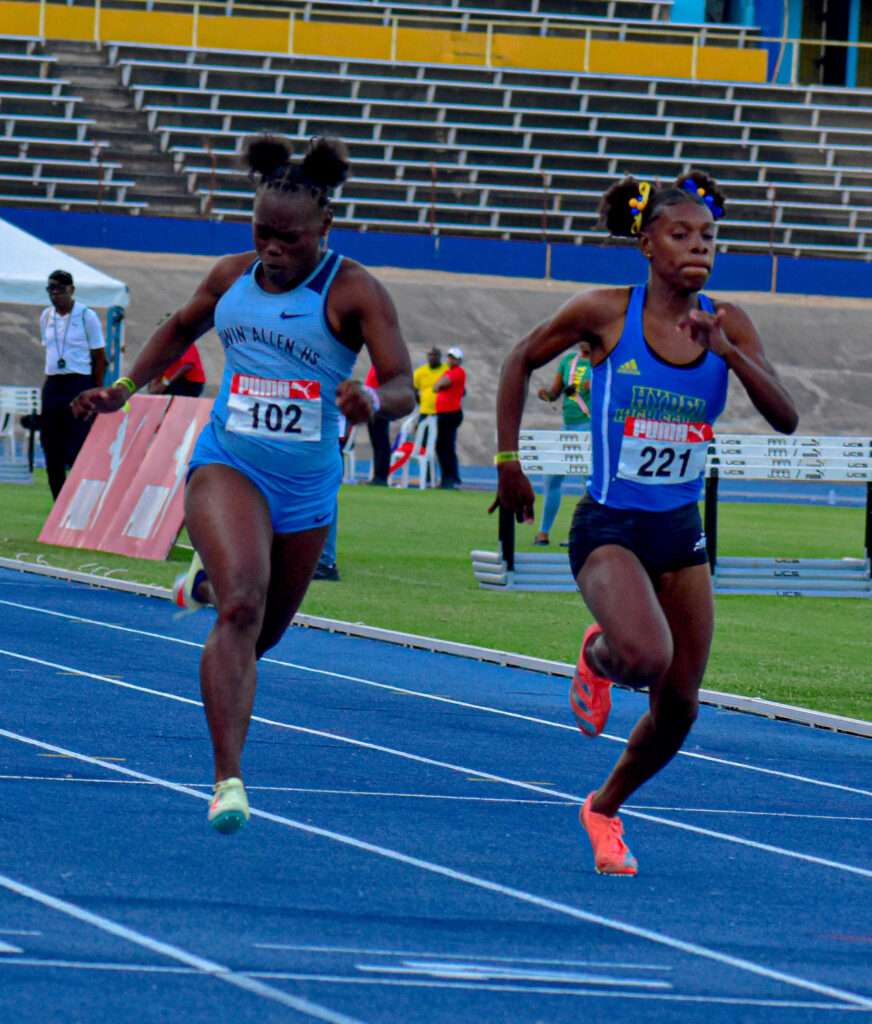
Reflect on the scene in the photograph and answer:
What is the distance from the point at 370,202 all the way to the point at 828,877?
3072 cm

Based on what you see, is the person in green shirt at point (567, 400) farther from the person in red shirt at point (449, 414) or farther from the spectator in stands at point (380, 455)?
the spectator in stands at point (380, 455)

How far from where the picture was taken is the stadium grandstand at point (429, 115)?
35812 millimetres

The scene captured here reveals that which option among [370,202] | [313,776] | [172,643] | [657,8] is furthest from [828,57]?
[313,776]

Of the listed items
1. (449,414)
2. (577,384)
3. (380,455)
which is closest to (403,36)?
(380,455)

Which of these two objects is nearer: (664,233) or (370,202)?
(664,233)

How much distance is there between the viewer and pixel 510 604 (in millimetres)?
14172

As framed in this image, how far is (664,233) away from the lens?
606 cm

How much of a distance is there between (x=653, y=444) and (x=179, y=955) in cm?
213

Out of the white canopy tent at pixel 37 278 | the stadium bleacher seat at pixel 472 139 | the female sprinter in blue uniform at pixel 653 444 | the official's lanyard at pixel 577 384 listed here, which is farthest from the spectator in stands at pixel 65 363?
the stadium bleacher seat at pixel 472 139

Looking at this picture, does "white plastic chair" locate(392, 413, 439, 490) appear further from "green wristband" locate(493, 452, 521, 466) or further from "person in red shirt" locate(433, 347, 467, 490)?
"green wristband" locate(493, 452, 521, 466)

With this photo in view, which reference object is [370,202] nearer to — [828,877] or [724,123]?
[724,123]

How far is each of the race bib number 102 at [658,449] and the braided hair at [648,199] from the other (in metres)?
0.57

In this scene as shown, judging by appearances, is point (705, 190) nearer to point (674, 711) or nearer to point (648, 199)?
point (648, 199)

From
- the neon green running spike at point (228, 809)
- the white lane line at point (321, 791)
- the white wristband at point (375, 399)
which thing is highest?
the white wristband at point (375, 399)
